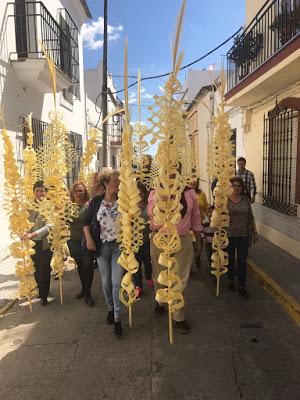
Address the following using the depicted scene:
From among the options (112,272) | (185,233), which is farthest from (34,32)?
(185,233)

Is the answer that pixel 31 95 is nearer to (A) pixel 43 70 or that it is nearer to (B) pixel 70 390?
(A) pixel 43 70

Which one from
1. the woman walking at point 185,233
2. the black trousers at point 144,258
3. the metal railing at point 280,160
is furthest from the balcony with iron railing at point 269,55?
the black trousers at point 144,258

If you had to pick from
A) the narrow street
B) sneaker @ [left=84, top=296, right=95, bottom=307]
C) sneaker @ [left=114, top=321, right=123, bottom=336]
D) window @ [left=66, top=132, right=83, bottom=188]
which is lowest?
the narrow street

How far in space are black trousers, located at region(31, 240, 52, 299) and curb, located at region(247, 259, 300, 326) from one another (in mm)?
2937

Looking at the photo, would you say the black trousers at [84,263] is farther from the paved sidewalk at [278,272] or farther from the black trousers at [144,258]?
the paved sidewalk at [278,272]

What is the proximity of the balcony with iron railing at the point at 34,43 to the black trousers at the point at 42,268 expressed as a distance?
388 centimetres

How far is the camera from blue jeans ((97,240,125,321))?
12.8 feet

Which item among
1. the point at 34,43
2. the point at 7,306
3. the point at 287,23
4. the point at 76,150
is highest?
the point at 34,43

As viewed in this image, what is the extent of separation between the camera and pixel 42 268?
15.6 feet

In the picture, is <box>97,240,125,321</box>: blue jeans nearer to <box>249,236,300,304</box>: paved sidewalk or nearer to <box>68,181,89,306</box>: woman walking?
<box>68,181,89,306</box>: woman walking

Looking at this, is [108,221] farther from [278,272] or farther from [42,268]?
[278,272]

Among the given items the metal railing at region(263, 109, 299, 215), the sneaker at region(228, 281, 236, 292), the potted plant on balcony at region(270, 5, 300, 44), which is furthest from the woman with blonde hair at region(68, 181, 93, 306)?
the potted plant on balcony at region(270, 5, 300, 44)

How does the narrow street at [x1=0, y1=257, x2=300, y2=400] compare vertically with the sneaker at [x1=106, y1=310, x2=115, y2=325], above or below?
below

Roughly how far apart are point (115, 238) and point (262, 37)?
21.4 feet
